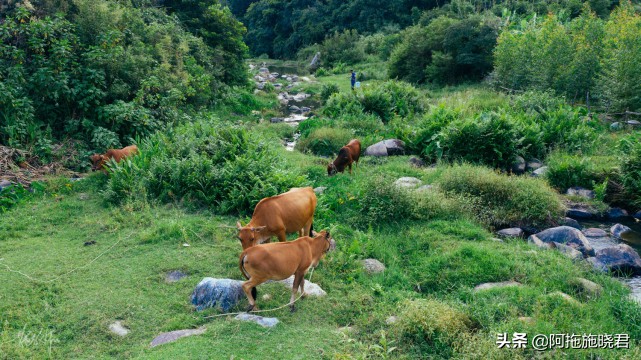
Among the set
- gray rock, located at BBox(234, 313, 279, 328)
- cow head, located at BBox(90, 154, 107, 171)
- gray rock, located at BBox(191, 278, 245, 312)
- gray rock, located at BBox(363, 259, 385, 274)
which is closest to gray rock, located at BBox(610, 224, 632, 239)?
gray rock, located at BBox(363, 259, 385, 274)

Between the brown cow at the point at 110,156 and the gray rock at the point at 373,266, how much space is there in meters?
→ 6.68

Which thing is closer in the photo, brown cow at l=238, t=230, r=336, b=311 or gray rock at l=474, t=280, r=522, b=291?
brown cow at l=238, t=230, r=336, b=311

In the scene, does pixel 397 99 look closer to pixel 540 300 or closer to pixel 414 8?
pixel 540 300

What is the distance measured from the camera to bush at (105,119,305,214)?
10.0 metres

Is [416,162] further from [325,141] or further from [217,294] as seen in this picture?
[217,294]

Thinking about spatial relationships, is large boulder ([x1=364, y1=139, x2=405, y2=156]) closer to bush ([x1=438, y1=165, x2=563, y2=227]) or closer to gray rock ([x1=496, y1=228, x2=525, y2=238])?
bush ([x1=438, y1=165, x2=563, y2=227])

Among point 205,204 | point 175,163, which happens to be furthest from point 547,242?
point 175,163

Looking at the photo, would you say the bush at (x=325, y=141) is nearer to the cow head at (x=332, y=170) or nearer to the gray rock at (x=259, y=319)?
the cow head at (x=332, y=170)

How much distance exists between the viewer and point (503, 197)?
10805mm

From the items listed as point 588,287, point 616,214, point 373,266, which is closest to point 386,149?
point 616,214

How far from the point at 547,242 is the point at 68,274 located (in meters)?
8.41

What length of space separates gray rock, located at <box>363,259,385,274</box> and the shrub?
1.64m

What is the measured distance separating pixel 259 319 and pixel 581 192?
9450mm

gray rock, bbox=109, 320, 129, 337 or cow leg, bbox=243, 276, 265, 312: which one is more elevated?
cow leg, bbox=243, 276, 265, 312
